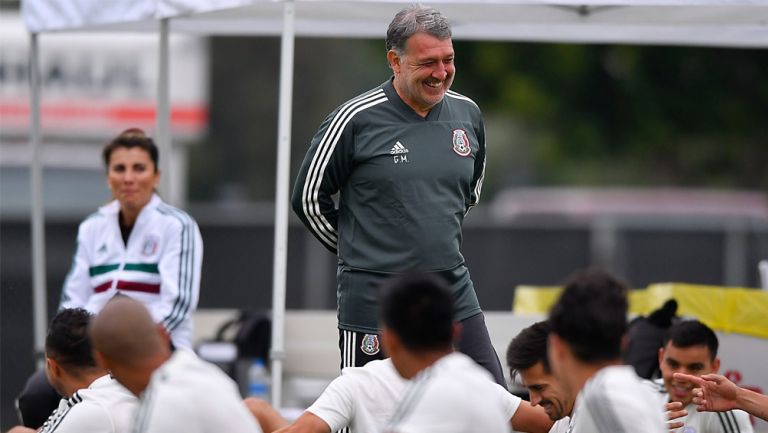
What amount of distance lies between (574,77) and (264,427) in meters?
18.3

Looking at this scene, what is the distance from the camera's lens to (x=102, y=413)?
4898 mm

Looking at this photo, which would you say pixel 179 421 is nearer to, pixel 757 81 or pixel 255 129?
pixel 757 81

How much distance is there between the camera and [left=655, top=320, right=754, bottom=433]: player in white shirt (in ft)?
19.4

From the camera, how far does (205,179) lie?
33.6 metres

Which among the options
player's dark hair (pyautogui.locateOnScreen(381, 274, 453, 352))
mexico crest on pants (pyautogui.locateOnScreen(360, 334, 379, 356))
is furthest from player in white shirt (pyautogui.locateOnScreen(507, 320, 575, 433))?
player's dark hair (pyautogui.locateOnScreen(381, 274, 453, 352))

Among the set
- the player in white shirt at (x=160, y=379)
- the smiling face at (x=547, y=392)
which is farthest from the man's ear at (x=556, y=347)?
the smiling face at (x=547, y=392)

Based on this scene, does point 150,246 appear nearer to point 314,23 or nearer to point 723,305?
point 314,23

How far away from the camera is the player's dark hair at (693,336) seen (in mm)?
6129

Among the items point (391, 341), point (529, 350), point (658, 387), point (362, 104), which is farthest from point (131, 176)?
point (391, 341)

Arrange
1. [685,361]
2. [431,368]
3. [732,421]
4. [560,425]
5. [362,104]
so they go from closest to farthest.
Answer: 1. [431,368]
2. [560,425]
3. [362,104]
4. [732,421]
5. [685,361]

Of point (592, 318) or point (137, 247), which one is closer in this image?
point (592, 318)

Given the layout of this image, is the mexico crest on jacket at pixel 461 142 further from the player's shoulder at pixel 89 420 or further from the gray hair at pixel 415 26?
the player's shoulder at pixel 89 420

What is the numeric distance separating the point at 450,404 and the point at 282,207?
313cm

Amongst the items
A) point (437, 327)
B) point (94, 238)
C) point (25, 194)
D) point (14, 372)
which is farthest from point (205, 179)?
point (437, 327)
